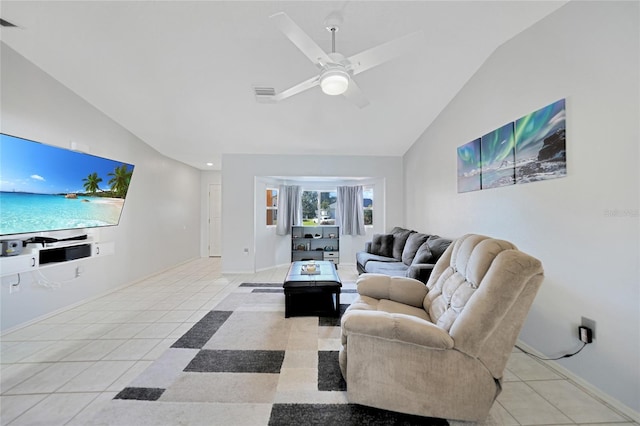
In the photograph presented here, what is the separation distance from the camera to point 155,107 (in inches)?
140

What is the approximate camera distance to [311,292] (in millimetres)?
2863

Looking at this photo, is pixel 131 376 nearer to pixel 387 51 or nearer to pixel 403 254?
pixel 387 51

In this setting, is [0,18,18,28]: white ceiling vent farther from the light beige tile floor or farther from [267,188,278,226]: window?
[267,188,278,226]: window

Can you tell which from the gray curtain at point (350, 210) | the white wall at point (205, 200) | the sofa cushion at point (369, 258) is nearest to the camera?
the sofa cushion at point (369, 258)

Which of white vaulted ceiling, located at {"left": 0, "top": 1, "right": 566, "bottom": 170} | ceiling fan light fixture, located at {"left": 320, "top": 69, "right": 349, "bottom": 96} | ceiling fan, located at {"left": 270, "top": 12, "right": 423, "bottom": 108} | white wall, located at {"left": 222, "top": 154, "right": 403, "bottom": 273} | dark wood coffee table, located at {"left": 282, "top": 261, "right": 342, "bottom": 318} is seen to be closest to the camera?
ceiling fan, located at {"left": 270, "top": 12, "right": 423, "bottom": 108}

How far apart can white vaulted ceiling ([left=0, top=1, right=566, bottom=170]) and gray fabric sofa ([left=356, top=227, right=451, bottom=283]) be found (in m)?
1.92

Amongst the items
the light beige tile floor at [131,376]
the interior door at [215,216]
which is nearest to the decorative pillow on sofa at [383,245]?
the light beige tile floor at [131,376]

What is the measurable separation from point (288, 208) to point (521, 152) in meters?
4.49

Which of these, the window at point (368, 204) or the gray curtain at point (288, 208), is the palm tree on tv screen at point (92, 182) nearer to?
the gray curtain at point (288, 208)

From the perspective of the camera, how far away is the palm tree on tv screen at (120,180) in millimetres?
3730

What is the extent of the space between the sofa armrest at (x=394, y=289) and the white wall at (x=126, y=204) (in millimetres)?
3686

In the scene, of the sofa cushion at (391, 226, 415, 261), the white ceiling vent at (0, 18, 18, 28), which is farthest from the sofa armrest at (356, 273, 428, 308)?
the white ceiling vent at (0, 18, 18, 28)

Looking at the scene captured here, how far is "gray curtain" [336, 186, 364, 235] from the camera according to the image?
5859 millimetres

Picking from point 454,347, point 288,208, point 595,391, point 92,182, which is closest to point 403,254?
point 595,391
